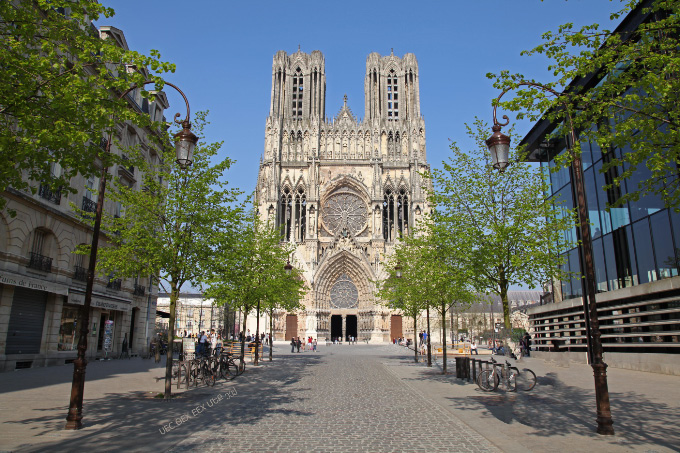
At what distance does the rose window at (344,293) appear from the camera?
5125 centimetres

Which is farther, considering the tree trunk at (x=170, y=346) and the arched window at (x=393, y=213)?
the arched window at (x=393, y=213)

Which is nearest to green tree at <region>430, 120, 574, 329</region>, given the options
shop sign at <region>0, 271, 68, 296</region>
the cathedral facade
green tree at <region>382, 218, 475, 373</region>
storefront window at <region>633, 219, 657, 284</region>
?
green tree at <region>382, 218, 475, 373</region>

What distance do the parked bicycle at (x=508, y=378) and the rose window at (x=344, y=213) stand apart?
1584 inches

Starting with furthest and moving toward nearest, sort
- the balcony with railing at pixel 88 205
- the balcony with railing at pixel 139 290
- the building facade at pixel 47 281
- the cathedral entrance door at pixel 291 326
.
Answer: the cathedral entrance door at pixel 291 326 → the balcony with railing at pixel 139 290 → the balcony with railing at pixel 88 205 → the building facade at pixel 47 281

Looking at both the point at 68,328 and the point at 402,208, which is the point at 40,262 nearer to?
the point at 68,328

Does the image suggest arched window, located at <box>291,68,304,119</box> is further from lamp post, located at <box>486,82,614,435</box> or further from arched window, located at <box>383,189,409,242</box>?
lamp post, located at <box>486,82,614,435</box>

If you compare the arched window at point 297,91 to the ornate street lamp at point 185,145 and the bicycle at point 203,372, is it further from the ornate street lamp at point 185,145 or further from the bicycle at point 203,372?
the ornate street lamp at point 185,145

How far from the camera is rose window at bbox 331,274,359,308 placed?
51.2 m

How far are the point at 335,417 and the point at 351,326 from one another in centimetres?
4645

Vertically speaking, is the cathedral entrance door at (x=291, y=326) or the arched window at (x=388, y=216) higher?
the arched window at (x=388, y=216)

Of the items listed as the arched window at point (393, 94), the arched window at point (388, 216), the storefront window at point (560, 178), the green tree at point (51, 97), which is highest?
the arched window at point (393, 94)

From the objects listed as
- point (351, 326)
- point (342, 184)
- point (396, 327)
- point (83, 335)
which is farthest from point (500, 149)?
point (351, 326)

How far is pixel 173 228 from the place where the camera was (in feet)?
42.5

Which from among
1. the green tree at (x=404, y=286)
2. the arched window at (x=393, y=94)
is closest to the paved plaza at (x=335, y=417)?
the green tree at (x=404, y=286)
